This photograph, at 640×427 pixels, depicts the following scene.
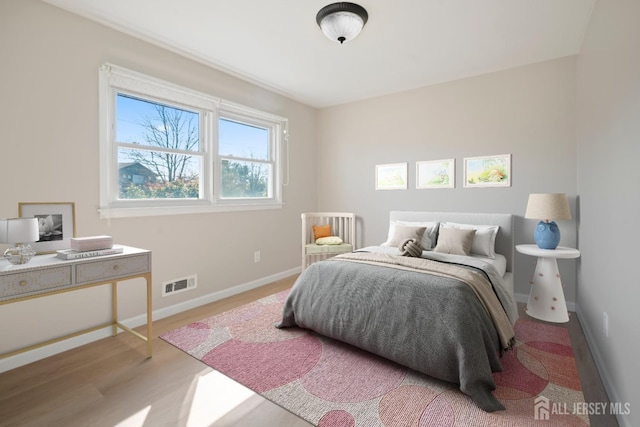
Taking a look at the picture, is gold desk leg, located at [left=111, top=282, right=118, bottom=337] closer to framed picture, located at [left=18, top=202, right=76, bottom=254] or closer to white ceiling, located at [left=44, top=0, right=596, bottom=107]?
framed picture, located at [left=18, top=202, right=76, bottom=254]

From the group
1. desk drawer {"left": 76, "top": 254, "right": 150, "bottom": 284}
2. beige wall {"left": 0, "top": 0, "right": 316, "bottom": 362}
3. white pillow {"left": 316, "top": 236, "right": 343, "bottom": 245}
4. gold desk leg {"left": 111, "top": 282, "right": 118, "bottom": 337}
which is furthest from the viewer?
white pillow {"left": 316, "top": 236, "right": 343, "bottom": 245}

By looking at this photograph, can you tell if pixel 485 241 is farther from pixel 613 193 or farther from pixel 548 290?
pixel 613 193

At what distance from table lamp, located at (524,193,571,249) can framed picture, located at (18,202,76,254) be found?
3.92 m

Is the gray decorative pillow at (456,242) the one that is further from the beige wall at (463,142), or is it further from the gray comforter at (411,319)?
the gray comforter at (411,319)

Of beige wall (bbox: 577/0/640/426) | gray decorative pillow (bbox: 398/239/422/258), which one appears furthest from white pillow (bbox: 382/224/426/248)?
beige wall (bbox: 577/0/640/426)

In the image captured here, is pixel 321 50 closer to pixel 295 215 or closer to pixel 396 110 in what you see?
pixel 396 110

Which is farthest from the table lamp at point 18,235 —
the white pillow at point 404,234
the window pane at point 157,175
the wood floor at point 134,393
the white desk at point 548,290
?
the white desk at point 548,290

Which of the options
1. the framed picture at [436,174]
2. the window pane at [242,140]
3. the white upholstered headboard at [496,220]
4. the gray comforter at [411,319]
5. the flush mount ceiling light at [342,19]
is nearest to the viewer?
the gray comforter at [411,319]

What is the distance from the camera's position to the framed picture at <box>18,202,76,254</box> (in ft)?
7.36

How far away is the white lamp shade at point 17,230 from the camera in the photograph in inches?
70.7

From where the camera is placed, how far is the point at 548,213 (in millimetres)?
2840

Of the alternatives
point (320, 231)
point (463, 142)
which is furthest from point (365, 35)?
point (320, 231)

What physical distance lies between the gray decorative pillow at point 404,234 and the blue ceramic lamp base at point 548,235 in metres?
1.05

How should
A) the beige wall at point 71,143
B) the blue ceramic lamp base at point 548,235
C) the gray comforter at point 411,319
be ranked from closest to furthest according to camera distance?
the gray comforter at point 411,319 → the beige wall at point 71,143 → the blue ceramic lamp base at point 548,235
